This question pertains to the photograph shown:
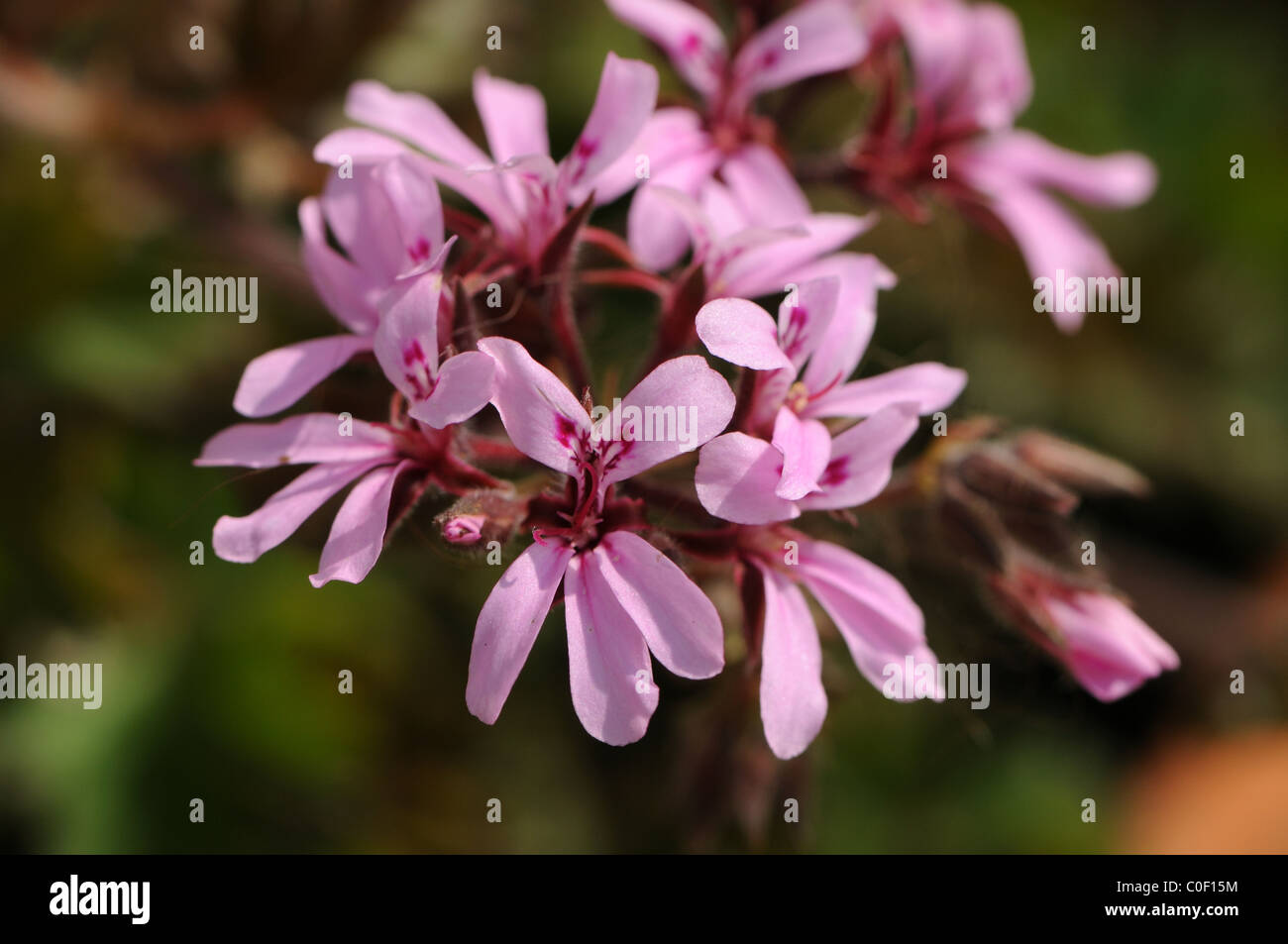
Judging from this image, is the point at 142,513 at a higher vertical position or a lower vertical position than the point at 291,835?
higher

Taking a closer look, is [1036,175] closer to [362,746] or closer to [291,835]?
[362,746]

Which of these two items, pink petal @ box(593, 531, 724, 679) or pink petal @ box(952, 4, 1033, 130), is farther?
pink petal @ box(952, 4, 1033, 130)

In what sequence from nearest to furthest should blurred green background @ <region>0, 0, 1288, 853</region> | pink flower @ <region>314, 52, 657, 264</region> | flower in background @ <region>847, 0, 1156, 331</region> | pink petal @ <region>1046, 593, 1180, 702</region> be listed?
pink flower @ <region>314, 52, 657, 264</region> → pink petal @ <region>1046, 593, 1180, 702</region> → flower in background @ <region>847, 0, 1156, 331</region> → blurred green background @ <region>0, 0, 1288, 853</region>

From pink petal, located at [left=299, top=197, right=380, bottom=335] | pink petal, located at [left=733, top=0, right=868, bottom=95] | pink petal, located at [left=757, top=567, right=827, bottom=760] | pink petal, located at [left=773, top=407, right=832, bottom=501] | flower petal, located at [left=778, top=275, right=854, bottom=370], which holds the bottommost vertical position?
pink petal, located at [left=757, top=567, right=827, bottom=760]

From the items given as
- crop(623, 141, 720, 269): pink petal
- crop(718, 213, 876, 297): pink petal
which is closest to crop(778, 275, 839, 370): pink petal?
crop(718, 213, 876, 297): pink petal

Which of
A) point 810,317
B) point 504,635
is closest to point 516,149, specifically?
point 810,317

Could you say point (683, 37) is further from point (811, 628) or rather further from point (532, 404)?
point (811, 628)

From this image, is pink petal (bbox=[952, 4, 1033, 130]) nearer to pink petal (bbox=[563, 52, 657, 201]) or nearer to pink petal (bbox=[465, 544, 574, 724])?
pink petal (bbox=[563, 52, 657, 201])
